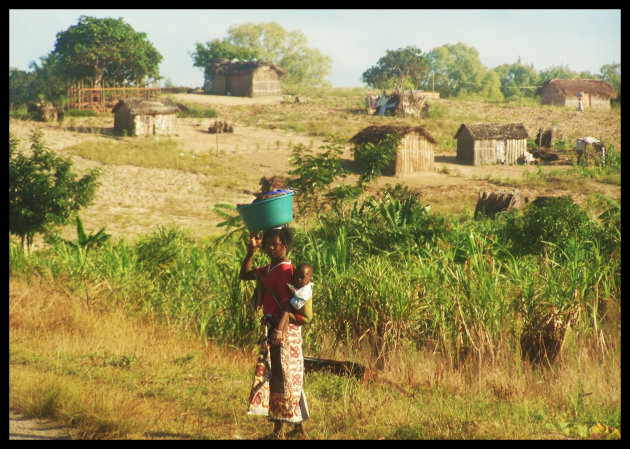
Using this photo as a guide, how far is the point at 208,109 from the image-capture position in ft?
70.0

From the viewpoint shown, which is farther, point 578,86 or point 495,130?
point 578,86

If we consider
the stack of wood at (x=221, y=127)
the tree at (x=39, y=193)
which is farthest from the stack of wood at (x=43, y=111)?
the tree at (x=39, y=193)

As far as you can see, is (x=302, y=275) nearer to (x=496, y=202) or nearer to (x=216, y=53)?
(x=496, y=202)

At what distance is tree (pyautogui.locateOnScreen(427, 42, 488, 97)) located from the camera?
34.9 ft

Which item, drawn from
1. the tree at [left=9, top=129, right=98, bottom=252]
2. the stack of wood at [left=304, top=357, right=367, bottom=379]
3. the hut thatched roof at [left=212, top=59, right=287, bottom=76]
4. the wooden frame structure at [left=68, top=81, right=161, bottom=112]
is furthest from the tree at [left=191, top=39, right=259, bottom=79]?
the stack of wood at [left=304, top=357, right=367, bottom=379]

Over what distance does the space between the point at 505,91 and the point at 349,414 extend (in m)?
7.93

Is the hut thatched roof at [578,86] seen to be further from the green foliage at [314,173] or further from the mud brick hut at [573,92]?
the green foliage at [314,173]

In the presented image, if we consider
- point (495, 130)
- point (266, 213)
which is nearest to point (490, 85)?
point (495, 130)

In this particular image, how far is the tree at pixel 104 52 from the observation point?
21.0 meters

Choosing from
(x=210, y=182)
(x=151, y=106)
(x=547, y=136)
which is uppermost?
(x=151, y=106)

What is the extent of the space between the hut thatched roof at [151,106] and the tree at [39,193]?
10.2m

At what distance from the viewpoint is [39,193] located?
11.5 m

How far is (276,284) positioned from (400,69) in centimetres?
723

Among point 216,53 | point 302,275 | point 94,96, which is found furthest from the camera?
point 216,53
